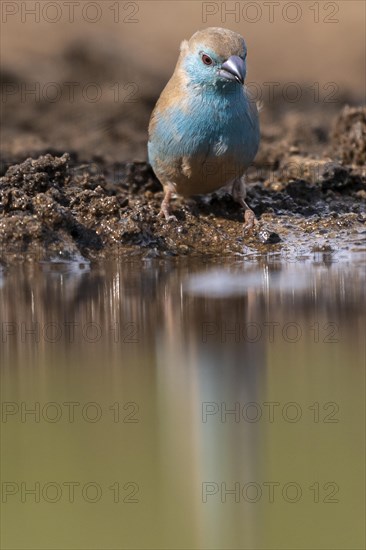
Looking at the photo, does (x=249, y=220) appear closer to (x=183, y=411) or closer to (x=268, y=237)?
(x=268, y=237)

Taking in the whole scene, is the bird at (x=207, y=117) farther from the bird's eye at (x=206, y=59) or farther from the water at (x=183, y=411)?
the water at (x=183, y=411)

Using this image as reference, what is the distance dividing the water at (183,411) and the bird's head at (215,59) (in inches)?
48.6

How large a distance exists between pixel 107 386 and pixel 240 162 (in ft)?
9.80

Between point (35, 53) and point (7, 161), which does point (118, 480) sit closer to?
point (7, 161)

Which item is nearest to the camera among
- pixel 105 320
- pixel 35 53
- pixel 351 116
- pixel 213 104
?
pixel 105 320

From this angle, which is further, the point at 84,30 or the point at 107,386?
the point at 84,30

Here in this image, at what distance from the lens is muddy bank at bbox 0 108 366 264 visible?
7.32 metres

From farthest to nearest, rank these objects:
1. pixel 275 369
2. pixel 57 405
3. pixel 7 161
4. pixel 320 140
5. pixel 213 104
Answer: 1. pixel 320 140
2. pixel 7 161
3. pixel 213 104
4. pixel 275 369
5. pixel 57 405

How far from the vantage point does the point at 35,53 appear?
38.5 ft

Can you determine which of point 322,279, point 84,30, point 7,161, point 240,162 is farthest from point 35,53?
point 322,279

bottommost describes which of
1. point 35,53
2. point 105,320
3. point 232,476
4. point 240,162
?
point 232,476

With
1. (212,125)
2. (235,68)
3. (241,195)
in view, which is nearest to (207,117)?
(212,125)

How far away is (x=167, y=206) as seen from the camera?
308 inches

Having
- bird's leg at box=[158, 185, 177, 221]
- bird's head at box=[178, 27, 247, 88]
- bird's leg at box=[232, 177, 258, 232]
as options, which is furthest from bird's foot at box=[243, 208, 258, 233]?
bird's head at box=[178, 27, 247, 88]
